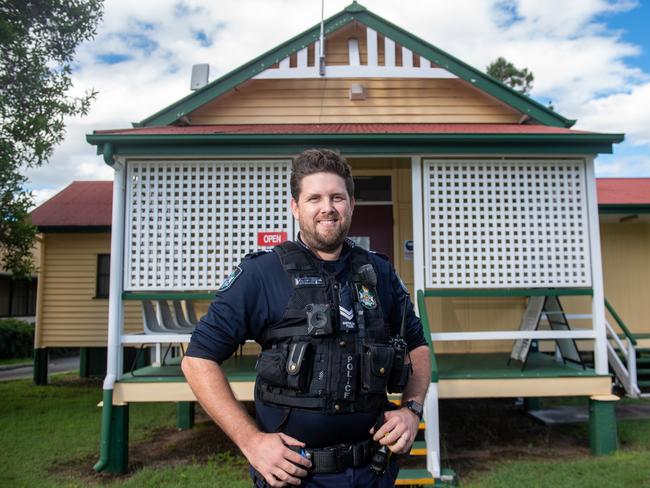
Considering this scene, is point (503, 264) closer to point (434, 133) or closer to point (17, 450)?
point (434, 133)

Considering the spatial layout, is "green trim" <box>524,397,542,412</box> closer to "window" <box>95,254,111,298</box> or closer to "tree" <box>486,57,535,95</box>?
"window" <box>95,254,111,298</box>

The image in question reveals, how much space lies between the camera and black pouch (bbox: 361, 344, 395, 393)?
6.12ft

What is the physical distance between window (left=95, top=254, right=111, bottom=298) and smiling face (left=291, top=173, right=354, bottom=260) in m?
11.0

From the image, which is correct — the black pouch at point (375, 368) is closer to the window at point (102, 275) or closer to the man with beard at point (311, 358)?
the man with beard at point (311, 358)

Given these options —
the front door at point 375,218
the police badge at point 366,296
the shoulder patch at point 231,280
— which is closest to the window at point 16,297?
the front door at point 375,218

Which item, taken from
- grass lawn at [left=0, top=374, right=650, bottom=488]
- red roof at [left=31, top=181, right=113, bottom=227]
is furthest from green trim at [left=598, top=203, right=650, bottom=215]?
red roof at [left=31, top=181, right=113, bottom=227]

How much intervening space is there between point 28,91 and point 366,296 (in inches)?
374

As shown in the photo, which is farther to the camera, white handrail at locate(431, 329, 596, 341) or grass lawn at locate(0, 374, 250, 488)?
white handrail at locate(431, 329, 596, 341)

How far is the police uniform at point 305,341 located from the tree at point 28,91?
8.08 m

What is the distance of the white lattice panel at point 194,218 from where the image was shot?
5.93m

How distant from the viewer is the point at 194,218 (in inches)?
241

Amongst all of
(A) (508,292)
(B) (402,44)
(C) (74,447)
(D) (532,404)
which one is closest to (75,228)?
(C) (74,447)

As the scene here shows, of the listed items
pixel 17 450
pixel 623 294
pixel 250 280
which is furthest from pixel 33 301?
pixel 250 280

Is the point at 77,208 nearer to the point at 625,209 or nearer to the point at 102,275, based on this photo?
the point at 102,275
